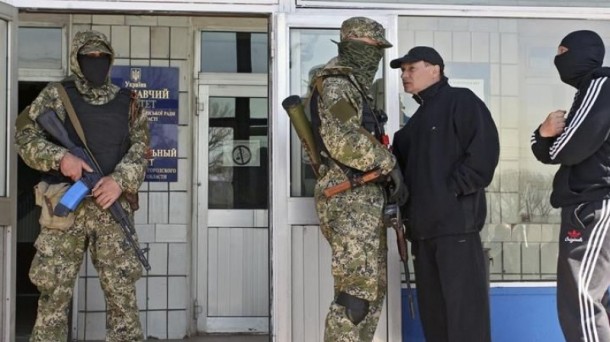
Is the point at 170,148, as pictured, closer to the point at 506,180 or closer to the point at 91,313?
the point at 91,313

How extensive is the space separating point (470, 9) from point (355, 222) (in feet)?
4.97

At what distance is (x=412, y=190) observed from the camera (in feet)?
10.9

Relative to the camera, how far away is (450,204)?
3.21m

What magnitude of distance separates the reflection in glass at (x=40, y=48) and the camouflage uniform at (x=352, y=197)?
8.61 feet

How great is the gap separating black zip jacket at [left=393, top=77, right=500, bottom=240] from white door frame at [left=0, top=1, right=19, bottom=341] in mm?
1952

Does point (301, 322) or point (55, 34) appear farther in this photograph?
point (55, 34)

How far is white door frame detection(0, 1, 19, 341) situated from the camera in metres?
3.67

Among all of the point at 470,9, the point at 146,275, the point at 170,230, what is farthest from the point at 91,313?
the point at 470,9

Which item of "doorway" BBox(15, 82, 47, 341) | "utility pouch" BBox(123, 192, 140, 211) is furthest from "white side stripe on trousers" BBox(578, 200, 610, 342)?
"doorway" BBox(15, 82, 47, 341)

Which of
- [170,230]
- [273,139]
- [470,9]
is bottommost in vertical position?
[170,230]

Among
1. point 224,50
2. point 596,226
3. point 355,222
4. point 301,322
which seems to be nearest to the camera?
point 596,226

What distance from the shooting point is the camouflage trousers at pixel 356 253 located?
317 centimetres

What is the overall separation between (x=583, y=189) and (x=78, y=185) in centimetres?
212

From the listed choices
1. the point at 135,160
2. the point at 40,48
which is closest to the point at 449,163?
the point at 135,160
